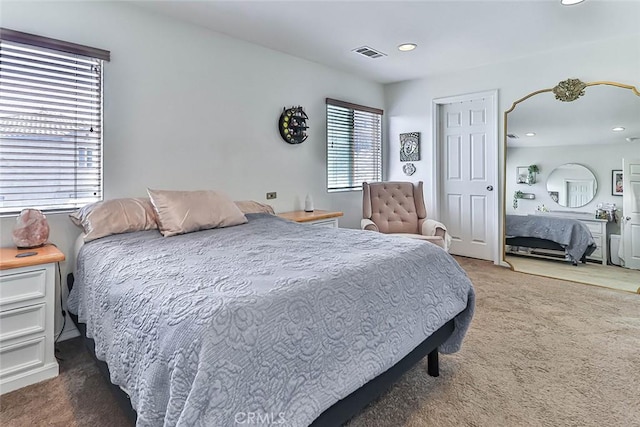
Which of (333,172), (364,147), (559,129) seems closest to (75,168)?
(333,172)

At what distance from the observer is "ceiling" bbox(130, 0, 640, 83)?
2662 mm

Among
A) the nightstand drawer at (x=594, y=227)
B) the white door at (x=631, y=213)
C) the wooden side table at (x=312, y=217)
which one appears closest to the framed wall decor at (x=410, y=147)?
the wooden side table at (x=312, y=217)

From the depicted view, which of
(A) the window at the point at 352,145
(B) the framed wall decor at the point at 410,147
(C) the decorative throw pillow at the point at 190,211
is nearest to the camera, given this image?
(C) the decorative throw pillow at the point at 190,211

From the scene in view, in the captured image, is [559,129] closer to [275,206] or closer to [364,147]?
[364,147]

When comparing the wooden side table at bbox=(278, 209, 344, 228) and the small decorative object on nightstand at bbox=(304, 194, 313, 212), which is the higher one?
the small decorative object on nightstand at bbox=(304, 194, 313, 212)

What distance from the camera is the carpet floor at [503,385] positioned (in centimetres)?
160

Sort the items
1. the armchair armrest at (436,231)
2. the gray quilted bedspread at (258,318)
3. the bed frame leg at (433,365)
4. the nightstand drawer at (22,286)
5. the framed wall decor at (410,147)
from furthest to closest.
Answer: the framed wall decor at (410,147) → the armchair armrest at (436,231) → the bed frame leg at (433,365) → the nightstand drawer at (22,286) → the gray quilted bedspread at (258,318)

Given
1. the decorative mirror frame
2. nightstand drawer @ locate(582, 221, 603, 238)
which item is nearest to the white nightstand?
the decorative mirror frame

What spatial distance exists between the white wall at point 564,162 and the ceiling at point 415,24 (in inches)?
41.3

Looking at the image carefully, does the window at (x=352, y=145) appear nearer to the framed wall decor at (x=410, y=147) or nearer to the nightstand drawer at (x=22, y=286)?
the framed wall decor at (x=410, y=147)

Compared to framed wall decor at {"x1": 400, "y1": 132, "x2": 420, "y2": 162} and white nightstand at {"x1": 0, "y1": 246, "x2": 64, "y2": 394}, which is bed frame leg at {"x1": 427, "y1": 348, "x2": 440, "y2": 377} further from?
framed wall decor at {"x1": 400, "y1": 132, "x2": 420, "y2": 162}

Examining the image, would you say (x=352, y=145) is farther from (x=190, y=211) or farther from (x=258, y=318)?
(x=258, y=318)

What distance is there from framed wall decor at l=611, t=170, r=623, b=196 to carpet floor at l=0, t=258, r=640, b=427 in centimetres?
134

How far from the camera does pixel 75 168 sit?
8.00ft
